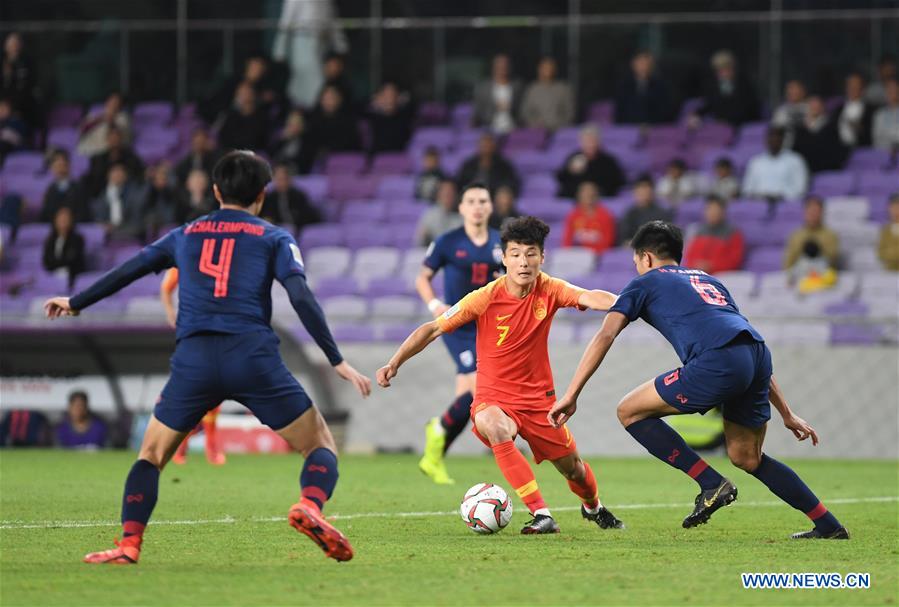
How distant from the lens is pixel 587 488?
851 cm

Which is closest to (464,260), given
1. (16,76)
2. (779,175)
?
(779,175)

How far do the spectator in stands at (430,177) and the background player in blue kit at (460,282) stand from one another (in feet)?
25.2

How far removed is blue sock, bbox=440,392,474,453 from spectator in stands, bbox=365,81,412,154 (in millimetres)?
10079

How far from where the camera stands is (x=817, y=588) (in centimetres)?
618

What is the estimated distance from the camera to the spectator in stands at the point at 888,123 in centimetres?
2009

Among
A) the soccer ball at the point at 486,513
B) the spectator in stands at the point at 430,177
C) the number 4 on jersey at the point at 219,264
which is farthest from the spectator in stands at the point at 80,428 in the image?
the number 4 on jersey at the point at 219,264

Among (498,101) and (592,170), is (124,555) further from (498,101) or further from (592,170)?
(498,101)

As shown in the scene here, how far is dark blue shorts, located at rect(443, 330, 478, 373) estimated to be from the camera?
12.3m

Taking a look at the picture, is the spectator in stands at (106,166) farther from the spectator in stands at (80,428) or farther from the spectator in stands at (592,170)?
the spectator in stands at (592,170)

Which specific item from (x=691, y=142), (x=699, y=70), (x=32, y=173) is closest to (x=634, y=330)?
A: (x=691, y=142)

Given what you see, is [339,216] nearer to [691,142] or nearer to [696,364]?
[691,142]

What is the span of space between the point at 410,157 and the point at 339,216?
5.42 feet

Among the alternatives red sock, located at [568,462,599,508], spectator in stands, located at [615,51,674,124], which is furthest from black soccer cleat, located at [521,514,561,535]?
spectator in stands, located at [615,51,674,124]

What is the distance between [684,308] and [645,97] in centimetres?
1405
